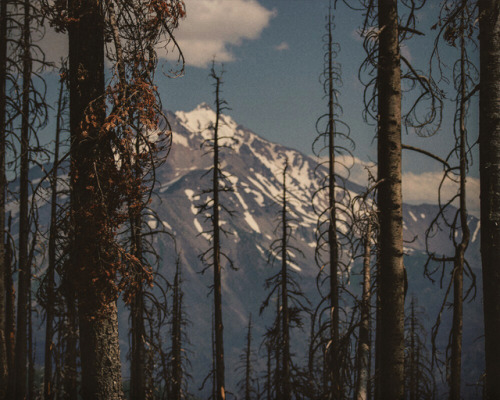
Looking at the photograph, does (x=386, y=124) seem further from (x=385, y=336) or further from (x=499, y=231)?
(x=385, y=336)

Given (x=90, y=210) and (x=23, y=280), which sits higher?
(x=90, y=210)

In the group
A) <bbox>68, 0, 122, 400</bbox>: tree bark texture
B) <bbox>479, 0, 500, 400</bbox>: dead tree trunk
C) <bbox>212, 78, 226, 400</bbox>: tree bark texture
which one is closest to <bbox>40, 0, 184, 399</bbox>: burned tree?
<bbox>68, 0, 122, 400</bbox>: tree bark texture

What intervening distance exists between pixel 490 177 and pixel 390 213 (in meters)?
1.22

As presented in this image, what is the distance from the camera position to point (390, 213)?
5.28 m

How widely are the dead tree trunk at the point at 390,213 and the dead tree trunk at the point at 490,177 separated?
976mm

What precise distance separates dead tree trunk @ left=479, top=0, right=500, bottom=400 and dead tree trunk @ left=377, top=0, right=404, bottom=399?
3.20 ft

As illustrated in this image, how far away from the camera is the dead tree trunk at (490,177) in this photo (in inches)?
206

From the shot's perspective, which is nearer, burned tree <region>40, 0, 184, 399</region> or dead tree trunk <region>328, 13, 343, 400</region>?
burned tree <region>40, 0, 184, 399</region>

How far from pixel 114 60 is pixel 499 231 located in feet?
15.7

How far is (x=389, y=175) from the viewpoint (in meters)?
5.32

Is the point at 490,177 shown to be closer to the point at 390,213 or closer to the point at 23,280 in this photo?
the point at 390,213

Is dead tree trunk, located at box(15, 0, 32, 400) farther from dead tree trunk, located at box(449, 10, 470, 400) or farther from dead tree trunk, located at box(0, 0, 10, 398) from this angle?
A: dead tree trunk, located at box(449, 10, 470, 400)

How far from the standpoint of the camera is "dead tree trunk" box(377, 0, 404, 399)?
5.20 metres

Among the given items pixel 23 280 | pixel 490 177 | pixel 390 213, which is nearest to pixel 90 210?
pixel 390 213
